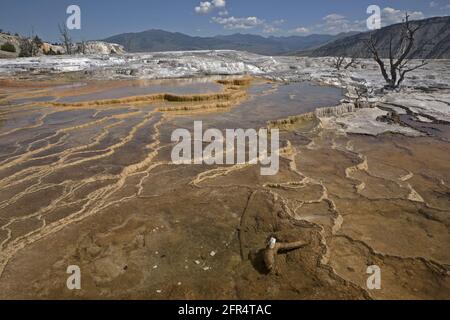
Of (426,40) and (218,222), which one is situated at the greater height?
(426,40)

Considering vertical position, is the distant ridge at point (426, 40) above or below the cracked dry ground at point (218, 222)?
above

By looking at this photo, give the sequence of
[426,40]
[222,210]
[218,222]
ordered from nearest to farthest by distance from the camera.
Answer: [218,222], [222,210], [426,40]

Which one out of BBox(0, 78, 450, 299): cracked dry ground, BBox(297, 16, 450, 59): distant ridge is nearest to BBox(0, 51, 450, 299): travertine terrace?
BBox(0, 78, 450, 299): cracked dry ground

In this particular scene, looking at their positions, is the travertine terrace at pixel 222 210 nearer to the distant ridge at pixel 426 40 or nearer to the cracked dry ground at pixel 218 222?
the cracked dry ground at pixel 218 222

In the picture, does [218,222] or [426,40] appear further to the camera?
[426,40]

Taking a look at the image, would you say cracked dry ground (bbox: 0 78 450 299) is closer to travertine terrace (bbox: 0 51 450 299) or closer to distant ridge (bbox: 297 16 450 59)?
travertine terrace (bbox: 0 51 450 299)

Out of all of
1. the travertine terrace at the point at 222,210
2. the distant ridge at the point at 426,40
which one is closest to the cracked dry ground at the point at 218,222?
the travertine terrace at the point at 222,210

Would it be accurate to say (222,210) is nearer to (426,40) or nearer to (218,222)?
(218,222)

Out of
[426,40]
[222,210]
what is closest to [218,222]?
[222,210]
